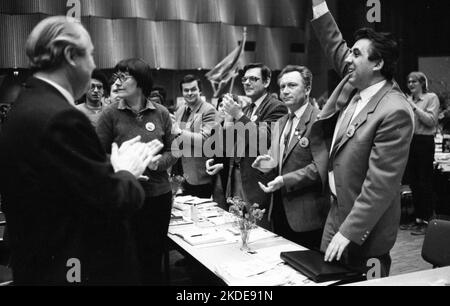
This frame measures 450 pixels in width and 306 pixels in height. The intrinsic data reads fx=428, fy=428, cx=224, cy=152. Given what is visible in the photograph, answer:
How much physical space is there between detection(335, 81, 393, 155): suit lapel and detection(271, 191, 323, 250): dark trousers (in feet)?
2.46

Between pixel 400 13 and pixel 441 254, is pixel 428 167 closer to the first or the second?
pixel 441 254

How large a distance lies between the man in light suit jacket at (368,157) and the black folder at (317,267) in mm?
45

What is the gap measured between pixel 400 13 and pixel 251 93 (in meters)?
6.14

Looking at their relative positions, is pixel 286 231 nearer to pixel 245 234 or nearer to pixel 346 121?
pixel 245 234

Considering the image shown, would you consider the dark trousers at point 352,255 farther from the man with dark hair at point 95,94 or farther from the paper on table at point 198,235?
the man with dark hair at point 95,94

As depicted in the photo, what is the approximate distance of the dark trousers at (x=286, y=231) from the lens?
253 cm

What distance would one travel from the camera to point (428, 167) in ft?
16.0

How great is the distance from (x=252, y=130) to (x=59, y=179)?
1807 mm

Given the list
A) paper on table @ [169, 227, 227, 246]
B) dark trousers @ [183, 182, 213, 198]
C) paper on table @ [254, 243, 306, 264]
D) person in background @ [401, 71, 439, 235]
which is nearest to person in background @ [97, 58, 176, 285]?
paper on table @ [169, 227, 227, 246]

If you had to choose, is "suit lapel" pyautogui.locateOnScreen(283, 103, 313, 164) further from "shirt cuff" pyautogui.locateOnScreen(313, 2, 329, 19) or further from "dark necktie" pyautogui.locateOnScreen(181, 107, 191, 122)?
"dark necktie" pyautogui.locateOnScreen(181, 107, 191, 122)

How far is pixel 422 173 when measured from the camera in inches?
192

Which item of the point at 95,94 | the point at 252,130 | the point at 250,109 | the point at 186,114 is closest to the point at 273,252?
the point at 252,130
